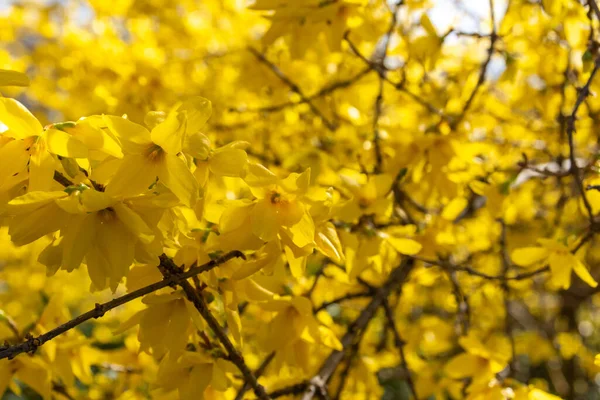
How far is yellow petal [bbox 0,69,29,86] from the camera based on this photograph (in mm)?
952

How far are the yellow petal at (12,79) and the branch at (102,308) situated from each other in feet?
1.20

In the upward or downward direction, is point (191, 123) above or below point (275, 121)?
above

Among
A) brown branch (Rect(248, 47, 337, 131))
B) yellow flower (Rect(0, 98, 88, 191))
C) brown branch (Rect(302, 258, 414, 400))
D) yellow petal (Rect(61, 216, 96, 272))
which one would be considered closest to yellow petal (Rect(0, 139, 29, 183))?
yellow flower (Rect(0, 98, 88, 191))

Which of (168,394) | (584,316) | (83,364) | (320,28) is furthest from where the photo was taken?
(584,316)

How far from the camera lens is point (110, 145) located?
0.98 meters

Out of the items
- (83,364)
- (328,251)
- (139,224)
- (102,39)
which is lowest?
(83,364)

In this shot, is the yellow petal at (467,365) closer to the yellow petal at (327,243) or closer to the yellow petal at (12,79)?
the yellow petal at (327,243)

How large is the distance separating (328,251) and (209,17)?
2959 millimetres

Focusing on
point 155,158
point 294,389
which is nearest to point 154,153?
point 155,158

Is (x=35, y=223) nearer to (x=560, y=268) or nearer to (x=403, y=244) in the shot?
(x=403, y=244)

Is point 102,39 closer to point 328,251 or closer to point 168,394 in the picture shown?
point 168,394

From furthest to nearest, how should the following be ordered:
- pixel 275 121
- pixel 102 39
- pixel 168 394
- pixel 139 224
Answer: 1. pixel 102 39
2. pixel 275 121
3. pixel 168 394
4. pixel 139 224

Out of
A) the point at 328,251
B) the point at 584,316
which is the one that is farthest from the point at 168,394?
the point at 584,316

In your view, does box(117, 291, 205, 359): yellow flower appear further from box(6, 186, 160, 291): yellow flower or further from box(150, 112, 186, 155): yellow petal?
box(150, 112, 186, 155): yellow petal
